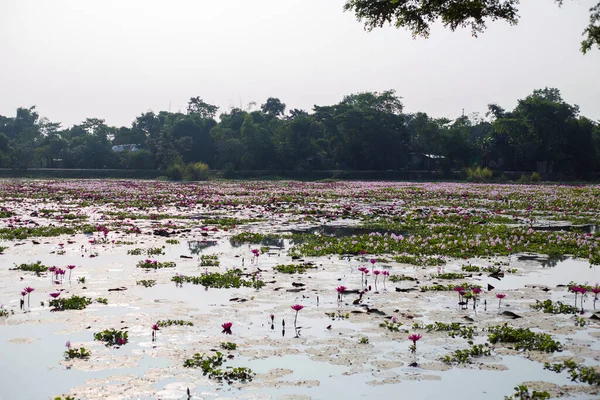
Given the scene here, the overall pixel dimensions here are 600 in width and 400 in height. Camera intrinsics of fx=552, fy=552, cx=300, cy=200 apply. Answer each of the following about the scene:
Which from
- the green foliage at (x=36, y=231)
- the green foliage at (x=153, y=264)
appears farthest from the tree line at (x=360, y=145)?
the green foliage at (x=153, y=264)

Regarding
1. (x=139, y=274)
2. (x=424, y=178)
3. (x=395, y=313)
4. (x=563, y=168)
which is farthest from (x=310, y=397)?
(x=563, y=168)

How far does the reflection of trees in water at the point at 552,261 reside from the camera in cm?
1195

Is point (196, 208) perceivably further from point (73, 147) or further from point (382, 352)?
point (73, 147)

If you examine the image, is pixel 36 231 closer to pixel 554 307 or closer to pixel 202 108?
pixel 554 307

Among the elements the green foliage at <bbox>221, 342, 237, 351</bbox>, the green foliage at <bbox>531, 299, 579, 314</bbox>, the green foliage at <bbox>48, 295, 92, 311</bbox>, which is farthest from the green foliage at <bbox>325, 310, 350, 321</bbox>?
the green foliage at <bbox>48, 295, 92, 311</bbox>

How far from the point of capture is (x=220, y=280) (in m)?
9.98

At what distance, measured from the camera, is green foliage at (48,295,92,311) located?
26.9 feet

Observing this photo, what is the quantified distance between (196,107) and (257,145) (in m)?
44.5

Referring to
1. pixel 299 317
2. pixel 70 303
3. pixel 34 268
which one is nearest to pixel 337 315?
pixel 299 317

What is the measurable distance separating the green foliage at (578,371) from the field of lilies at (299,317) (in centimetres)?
2

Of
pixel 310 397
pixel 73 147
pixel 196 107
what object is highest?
pixel 196 107

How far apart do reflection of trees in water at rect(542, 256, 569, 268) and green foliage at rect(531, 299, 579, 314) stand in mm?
3628

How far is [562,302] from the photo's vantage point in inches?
342

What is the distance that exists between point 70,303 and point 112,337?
1.84 m
